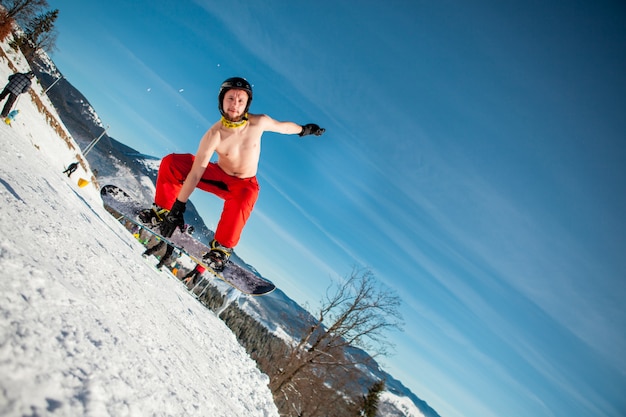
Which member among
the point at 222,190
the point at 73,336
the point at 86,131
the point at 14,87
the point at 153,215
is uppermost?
the point at 222,190

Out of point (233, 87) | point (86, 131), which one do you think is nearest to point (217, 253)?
point (233, 87)

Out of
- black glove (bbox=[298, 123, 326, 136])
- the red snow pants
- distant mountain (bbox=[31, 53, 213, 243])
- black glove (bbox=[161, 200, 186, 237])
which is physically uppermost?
black glove (bbox=[298, 123, 326, 136])

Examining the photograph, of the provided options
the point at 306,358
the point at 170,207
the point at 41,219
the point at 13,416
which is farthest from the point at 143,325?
the point at 306,358

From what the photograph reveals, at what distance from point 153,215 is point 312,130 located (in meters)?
2.65

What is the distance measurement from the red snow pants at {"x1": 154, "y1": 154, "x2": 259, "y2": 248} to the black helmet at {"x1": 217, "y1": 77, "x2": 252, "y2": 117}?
970 mm

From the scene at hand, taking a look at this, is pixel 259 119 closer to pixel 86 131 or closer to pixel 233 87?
pixel 233 87

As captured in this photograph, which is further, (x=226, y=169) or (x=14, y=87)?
(x=14, y=87)

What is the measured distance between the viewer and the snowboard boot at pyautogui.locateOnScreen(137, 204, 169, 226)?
4.45 m

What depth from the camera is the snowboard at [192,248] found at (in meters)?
5.40

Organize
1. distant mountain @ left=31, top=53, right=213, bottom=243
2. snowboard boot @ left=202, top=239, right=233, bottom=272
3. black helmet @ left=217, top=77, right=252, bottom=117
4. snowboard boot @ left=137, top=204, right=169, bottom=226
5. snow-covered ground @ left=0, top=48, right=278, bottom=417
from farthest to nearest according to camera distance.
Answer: distant mountain @ left=31, top=53, right=213, bottom=243, snowboard boot @ left=137, top=204, right=169, bottom=226, snowboard boot @ left=202, top=239, right=233, bottom=272, black helmet @ left=217, top=77, right=252, bottom=117, snow-covered ground @ left=0, top=48, right=278, bottom=417

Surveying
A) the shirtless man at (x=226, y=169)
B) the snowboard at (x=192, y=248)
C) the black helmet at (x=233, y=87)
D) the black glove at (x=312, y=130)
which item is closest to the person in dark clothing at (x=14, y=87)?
the snowboard at (x=192, y=248)

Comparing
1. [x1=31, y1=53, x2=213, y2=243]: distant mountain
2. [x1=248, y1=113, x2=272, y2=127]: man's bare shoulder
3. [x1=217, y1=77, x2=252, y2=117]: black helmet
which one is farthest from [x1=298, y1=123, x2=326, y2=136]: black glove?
[x1=31, y1=53, x2=213, y2=243]: distant mountain

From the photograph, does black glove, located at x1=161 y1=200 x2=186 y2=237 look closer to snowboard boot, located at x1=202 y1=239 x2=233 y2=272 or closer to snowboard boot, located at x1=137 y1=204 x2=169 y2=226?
snowboard boot, located at x1=137 y1=204 x2=169 y2=226

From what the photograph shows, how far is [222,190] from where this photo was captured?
4453mm
